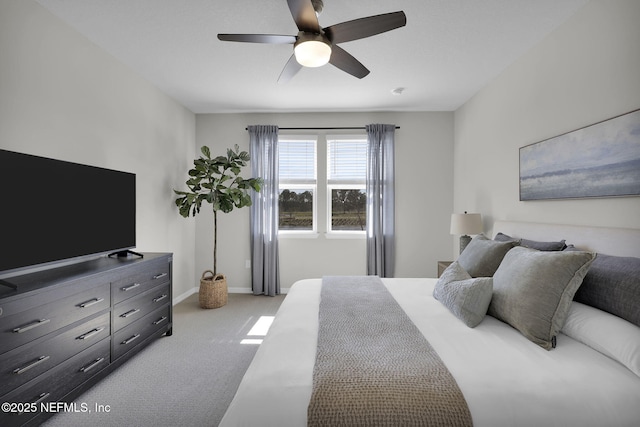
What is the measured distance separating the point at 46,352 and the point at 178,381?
0.83m

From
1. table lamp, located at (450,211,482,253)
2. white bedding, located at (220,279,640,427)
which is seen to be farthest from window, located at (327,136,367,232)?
A: white bedding, located at (220,279,640,427)

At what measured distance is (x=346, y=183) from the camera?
4.32 metres

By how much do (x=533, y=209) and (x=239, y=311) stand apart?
328cm

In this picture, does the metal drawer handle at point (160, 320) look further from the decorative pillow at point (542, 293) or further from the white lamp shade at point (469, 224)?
the white lamp shade at point (469, 224)

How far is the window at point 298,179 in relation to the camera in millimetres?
4324

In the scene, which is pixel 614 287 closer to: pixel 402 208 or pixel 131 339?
pixel 402 208

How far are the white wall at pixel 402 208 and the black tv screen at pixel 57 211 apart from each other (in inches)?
70.6

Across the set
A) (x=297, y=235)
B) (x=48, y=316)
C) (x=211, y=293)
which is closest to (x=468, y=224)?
(x=297, y=235)

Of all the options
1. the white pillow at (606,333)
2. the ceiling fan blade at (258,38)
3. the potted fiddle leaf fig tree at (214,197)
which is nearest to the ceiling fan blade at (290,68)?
the ceiling fan blade at (258,38)

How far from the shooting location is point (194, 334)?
9.45ft

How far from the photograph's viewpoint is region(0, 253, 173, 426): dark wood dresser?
1483 mm

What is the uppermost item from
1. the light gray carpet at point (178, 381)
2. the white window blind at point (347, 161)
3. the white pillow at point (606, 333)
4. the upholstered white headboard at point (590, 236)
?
the white window blind at point (347, 161)

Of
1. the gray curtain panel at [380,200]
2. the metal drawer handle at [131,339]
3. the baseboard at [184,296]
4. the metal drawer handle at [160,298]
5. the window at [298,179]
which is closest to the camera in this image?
the metal drawer handle at [131,339]

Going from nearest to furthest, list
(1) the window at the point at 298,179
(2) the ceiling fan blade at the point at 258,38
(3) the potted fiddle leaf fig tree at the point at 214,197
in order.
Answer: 1. (2) the ceiling fan blade at the point at 258,38
2. (3) the potted fiddle leaf fig tree at the point at 214,197
3. (1) the window at the point at 298,179
